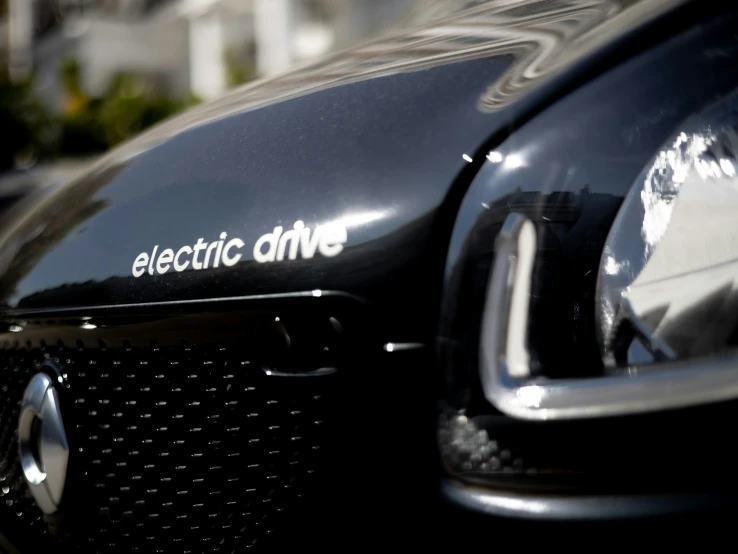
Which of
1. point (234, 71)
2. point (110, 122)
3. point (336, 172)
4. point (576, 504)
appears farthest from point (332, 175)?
point (110, 122)

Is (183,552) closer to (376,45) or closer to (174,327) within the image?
(174,327)

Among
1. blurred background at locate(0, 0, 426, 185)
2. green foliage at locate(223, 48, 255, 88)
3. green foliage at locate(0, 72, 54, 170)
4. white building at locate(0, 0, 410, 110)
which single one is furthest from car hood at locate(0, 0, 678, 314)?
green foliage at locate(0, 72, 54, 170)

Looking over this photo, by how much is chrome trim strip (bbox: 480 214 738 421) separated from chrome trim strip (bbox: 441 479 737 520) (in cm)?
8

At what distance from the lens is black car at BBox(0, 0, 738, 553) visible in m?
0.87

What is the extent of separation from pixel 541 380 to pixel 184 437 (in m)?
0.52

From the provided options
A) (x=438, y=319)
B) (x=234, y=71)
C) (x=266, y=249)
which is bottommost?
(x=438, y=319)

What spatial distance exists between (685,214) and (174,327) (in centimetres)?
68

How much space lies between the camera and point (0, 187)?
14.7 ft

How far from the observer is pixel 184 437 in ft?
3.77

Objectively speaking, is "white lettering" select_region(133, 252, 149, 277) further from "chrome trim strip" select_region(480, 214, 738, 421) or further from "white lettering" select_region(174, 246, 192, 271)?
"chrome trim strip" select_region(480, 214, 738, 421)

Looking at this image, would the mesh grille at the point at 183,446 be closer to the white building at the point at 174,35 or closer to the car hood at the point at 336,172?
the car hood at the point at 336,172

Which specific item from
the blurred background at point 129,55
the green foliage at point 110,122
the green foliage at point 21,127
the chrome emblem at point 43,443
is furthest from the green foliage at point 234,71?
the chrome emblem at point 43,443

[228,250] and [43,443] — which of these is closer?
[228,250]

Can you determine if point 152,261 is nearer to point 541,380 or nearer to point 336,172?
point 336,172
